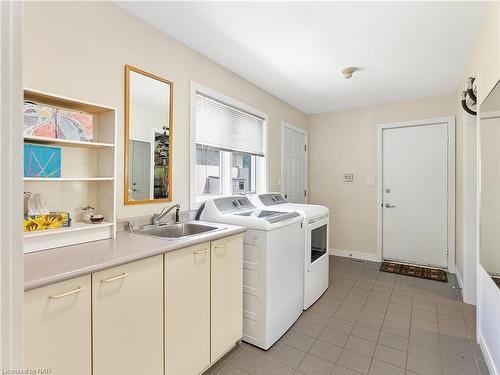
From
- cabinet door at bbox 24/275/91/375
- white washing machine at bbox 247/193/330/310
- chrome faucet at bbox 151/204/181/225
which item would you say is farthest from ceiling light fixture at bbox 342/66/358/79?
cabinet door at bbox 24/275/91/375

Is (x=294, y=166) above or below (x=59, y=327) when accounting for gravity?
above

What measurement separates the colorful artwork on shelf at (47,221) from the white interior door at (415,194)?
3957 millimetres

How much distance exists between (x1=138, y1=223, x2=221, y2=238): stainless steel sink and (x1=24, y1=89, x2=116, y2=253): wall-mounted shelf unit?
34 cm

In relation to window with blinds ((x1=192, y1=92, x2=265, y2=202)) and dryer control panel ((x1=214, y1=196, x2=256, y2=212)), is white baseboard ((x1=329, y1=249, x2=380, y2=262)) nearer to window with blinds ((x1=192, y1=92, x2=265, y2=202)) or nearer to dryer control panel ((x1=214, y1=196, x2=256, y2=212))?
window with blinds ((x1=192, y1=92, x2=265, y2=202))

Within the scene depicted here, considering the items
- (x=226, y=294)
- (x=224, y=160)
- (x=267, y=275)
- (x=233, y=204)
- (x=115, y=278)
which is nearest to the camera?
(x=115, y=278)

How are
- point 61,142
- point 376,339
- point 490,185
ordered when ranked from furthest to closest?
point 376,339
point 490,185
point 61,142

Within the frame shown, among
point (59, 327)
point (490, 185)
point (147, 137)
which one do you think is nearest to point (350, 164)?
point (490, 185)

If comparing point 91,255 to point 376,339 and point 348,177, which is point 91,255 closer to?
point 376,339

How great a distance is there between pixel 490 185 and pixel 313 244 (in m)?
1.46

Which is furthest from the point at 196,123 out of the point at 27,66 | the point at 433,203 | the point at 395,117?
the point at 433,203

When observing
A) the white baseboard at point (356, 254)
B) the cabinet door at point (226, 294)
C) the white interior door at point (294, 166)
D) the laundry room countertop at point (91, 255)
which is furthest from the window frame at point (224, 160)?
the white baseboard at point (356, 254)

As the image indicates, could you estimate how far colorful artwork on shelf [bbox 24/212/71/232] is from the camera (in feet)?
4.17

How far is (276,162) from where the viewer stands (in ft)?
12.0

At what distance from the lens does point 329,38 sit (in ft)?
7.06
